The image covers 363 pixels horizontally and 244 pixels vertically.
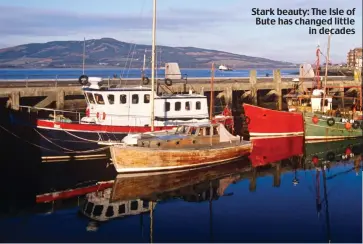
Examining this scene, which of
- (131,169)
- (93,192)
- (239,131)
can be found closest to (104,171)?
(131,169)

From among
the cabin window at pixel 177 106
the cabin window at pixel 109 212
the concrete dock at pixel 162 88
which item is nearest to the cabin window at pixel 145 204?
the cabin window at pixel 109 212

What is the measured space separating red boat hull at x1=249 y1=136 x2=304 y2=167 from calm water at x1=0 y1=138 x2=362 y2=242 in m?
1.02

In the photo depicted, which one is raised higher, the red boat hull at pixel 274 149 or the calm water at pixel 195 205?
the red boat hull at pixel 274 149

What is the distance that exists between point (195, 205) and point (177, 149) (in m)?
4.92

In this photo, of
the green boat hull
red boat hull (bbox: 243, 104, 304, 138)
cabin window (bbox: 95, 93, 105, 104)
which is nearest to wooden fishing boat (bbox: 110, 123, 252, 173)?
cabin window (bbox: 95, 93, 105, 104)

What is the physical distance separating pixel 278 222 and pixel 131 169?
8395 millimetres

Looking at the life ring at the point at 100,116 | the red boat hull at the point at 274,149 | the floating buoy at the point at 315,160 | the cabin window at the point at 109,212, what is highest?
the life ring at the point at 100,116

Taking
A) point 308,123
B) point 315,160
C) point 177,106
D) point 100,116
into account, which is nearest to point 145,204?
point 100,116

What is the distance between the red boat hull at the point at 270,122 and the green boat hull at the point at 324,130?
2.36 feet

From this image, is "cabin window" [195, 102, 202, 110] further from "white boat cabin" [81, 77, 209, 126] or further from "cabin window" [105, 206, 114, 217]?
"cabin window" [105, 206, 114, 217]

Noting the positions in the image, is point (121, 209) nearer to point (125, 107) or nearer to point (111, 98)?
point (125, 107)

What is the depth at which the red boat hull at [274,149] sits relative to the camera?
2750 cm

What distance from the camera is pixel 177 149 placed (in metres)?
23.2

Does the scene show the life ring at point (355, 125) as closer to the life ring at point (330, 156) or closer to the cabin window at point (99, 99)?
the life ring at point (330, 156)
